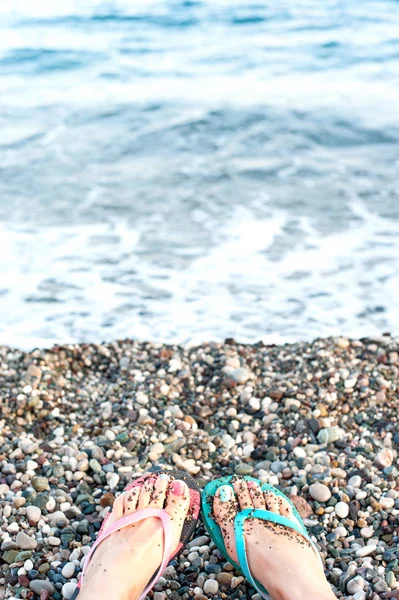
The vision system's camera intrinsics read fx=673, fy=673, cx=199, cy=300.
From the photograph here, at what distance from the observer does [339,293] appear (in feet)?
14.4

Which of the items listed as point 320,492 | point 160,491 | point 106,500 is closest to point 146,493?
point 160,491

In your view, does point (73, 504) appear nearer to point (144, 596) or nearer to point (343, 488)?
point (144, 596)

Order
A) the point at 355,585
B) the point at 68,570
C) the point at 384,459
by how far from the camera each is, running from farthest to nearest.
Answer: the point at 384,459, the point at 68,570, the point at 355,585

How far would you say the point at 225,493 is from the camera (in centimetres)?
255

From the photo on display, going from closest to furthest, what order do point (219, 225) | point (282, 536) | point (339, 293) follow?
point (282, 536) → point (339, 293) → point (219, 225)

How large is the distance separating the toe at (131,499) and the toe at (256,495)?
1.41 ft

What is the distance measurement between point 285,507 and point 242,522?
0.55ft

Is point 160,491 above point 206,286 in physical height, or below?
above

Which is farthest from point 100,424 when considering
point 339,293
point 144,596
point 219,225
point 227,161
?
point 227,161

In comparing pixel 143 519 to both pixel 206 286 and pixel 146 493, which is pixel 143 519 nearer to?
pixel 146 493

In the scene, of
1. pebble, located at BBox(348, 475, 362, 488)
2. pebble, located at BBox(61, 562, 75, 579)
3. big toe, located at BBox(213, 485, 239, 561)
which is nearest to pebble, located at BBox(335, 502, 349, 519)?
pebble, located at BBox(348, 475, 362, 488)

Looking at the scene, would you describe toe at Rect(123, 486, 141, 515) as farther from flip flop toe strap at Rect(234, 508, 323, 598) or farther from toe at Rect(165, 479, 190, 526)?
flip flop toe strap at Rect(234, 508, 323, 598)

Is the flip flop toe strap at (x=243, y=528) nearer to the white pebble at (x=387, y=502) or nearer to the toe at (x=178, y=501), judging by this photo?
the toe at (x=178, y=501)

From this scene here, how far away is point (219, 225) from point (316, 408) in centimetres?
255
